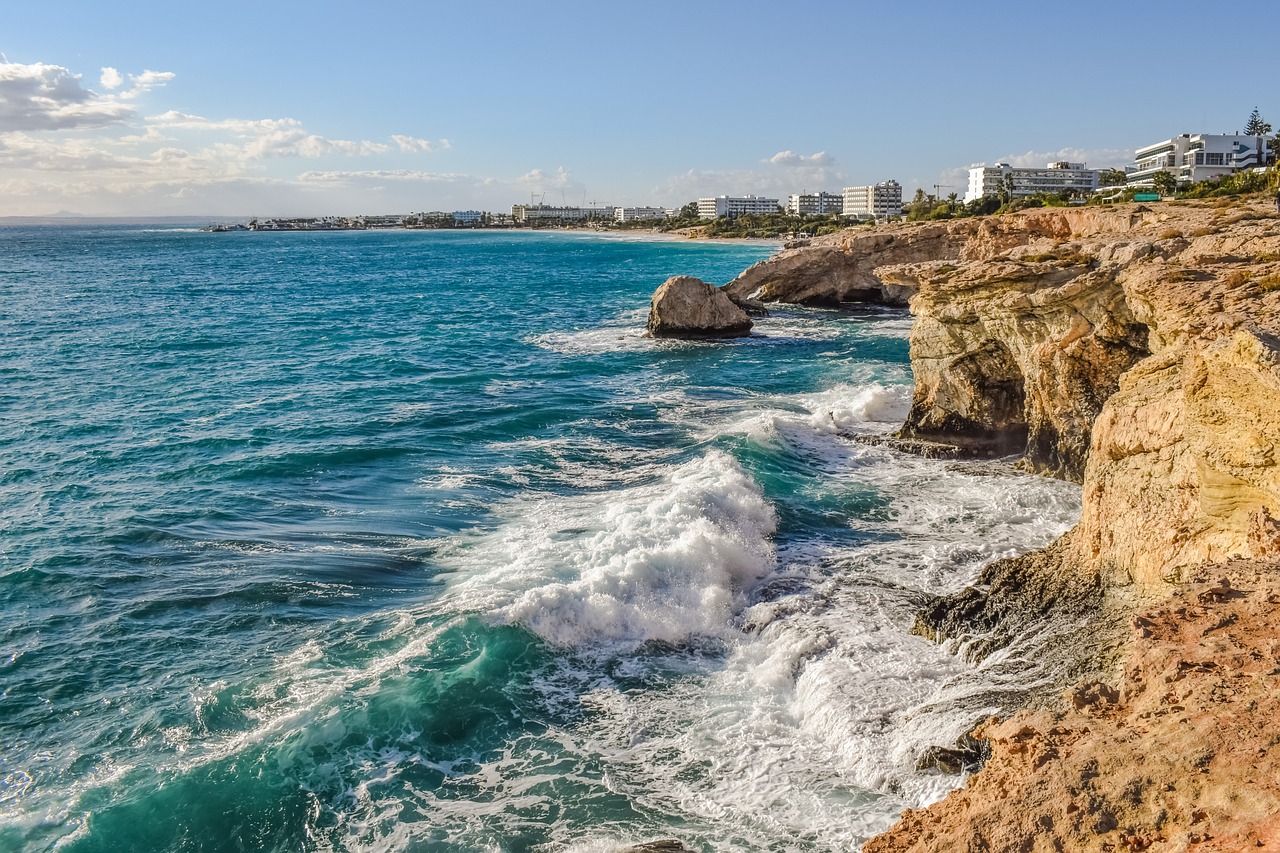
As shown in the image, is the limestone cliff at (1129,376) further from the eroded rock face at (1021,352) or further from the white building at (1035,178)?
the white building at (1035,178)

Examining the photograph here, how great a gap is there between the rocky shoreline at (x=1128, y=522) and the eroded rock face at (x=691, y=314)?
20.3 m

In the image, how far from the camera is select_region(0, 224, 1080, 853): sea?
995 centimetres

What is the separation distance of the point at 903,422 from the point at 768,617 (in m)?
13.7

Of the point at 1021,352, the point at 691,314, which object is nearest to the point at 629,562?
the point at 1021,352

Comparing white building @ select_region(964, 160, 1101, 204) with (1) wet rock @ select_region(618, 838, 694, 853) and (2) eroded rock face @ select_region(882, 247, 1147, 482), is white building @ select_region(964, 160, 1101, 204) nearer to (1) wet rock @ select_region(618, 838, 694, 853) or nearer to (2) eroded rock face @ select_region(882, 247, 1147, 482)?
(2) eroded rock face @ select_region(882, 247, 1147, 482)

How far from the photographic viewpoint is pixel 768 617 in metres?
14.1

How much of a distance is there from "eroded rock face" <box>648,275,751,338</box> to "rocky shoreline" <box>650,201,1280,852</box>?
20.3 meters

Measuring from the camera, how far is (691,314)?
45.0 meters

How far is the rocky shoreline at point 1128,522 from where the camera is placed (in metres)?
5.82

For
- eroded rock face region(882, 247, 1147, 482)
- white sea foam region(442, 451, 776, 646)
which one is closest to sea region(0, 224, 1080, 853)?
white sea foam region(442, 451, 776, 646)

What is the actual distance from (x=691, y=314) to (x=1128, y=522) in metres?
34.8

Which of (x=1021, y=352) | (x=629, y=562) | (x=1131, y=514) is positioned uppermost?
(x=1021, y=352)

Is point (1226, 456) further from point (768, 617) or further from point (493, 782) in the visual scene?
point (493, 782)

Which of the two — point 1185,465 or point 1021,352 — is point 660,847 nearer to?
point 1185,465
